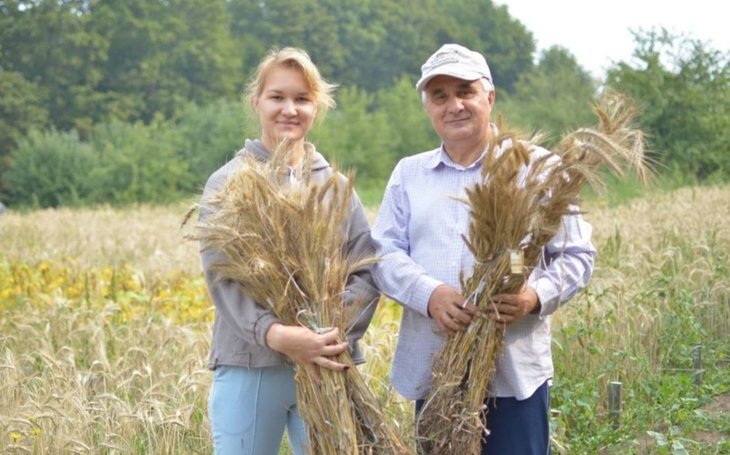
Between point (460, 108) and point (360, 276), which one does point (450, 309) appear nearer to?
point (360, 276)

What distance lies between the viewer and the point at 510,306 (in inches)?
125

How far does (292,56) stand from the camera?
3.36 m

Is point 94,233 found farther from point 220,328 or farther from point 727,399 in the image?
point 220,328

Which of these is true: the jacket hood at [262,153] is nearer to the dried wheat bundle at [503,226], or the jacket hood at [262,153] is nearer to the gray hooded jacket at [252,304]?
the gray hooded jacket at [252,304]

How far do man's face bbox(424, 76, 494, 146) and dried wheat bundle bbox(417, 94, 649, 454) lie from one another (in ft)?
0.38

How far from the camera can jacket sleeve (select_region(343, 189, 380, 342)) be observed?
3297mm

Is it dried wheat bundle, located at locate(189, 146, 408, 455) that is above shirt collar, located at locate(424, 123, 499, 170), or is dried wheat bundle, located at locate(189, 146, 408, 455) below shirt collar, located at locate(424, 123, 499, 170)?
below

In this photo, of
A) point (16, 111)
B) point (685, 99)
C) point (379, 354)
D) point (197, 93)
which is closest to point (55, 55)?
point (16, 111)

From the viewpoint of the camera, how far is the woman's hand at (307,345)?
3.05 meters

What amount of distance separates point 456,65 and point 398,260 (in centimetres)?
65

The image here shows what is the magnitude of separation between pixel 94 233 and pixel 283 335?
14151 mm

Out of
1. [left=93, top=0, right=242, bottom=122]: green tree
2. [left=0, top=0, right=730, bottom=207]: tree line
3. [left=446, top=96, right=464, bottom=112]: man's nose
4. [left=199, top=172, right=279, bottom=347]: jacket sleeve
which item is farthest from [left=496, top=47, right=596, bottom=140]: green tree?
[left=199, top=172, right=279, bottom=347]: jacket sleeve

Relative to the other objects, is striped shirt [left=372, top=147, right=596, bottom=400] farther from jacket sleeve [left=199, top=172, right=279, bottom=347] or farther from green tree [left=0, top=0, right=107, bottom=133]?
green tree [left=0, top=0, right=107, bottom=133]

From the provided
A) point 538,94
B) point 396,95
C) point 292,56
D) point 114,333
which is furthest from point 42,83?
point 292,56
